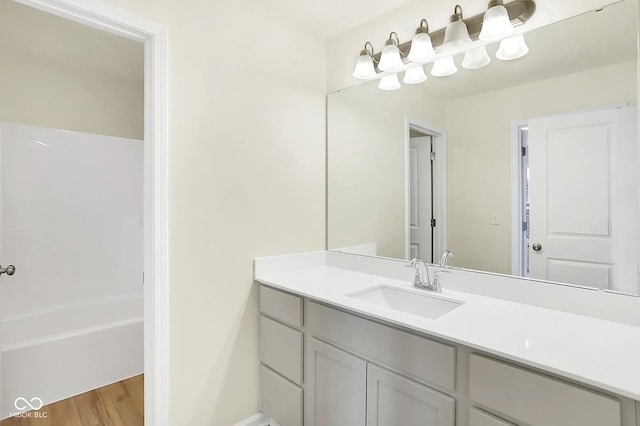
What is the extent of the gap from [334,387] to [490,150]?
1340 millimetres

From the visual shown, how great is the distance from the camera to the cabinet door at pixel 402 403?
108 cm

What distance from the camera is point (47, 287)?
2404 millimetres

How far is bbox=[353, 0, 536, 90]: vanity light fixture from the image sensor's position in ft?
4.65

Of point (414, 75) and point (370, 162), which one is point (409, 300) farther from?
point (414, 75)

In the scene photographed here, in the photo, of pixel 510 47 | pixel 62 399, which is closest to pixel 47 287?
pixel 62 399

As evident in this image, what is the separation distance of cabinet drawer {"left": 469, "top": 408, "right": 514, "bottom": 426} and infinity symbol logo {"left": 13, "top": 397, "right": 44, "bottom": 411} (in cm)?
254

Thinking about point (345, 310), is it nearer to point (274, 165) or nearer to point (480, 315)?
point (480, 315)

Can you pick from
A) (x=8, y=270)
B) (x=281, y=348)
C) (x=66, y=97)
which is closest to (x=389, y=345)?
(x=281, y=348)

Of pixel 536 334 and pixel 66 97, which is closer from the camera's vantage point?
pixel 536 334

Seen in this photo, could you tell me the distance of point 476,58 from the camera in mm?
1562

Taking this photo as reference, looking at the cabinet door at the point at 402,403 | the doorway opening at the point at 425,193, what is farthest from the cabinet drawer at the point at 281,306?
the doorway opening at the point at 425,193

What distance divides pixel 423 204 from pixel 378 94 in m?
0.74

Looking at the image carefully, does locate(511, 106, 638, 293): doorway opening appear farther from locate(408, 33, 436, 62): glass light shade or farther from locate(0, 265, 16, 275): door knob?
locate(0, 265, 16, 275): door knob

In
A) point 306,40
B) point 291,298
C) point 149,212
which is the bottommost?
point 291,298
